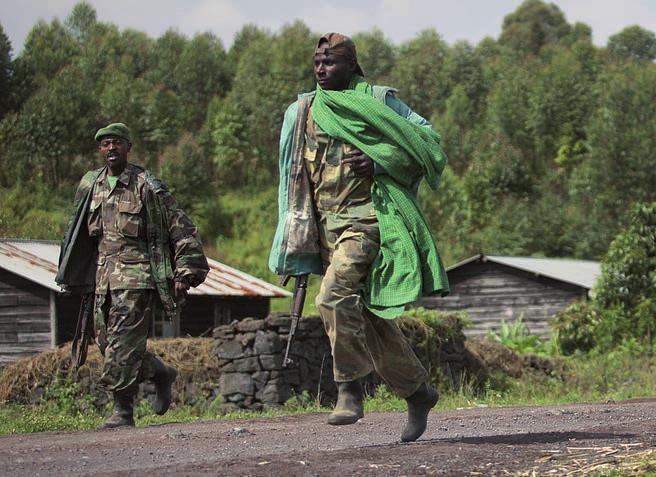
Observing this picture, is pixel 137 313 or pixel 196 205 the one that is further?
pixel 196 205

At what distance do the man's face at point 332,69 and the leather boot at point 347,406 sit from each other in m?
1.64

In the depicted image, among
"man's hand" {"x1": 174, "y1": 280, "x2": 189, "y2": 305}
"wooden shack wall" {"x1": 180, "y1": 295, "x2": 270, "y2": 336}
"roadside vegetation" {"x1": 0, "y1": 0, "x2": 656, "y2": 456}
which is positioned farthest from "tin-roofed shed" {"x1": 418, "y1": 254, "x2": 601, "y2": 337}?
"man's hand" {"x1": 174, "y1": 280, "x2": 189, "y2": 305}

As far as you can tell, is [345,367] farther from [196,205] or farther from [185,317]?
[196,205]

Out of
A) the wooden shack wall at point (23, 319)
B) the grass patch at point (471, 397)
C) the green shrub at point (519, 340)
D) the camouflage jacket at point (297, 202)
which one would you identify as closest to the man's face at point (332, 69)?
the camouflage jacket at point (297, 202)

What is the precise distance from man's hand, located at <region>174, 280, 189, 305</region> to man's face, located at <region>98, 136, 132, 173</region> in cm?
98

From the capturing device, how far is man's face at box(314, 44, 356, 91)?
7191 mm

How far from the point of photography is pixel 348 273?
6.84 meters

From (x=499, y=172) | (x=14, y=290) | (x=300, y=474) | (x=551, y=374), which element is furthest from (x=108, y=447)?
(x=499, y=172)

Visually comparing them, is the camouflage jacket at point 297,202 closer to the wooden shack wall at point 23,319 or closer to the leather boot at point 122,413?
the leather boot at point 122,413

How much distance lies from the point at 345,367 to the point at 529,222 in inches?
1984

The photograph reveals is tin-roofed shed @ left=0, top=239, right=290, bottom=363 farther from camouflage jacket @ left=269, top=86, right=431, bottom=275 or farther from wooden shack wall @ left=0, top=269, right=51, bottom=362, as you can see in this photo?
camouflage jacket @ left=269, top=86, right=431, bottom=275

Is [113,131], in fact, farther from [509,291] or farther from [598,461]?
[509,291]

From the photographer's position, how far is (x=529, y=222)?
2226 inches

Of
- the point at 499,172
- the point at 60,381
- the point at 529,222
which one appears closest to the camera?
the point at 60,381
